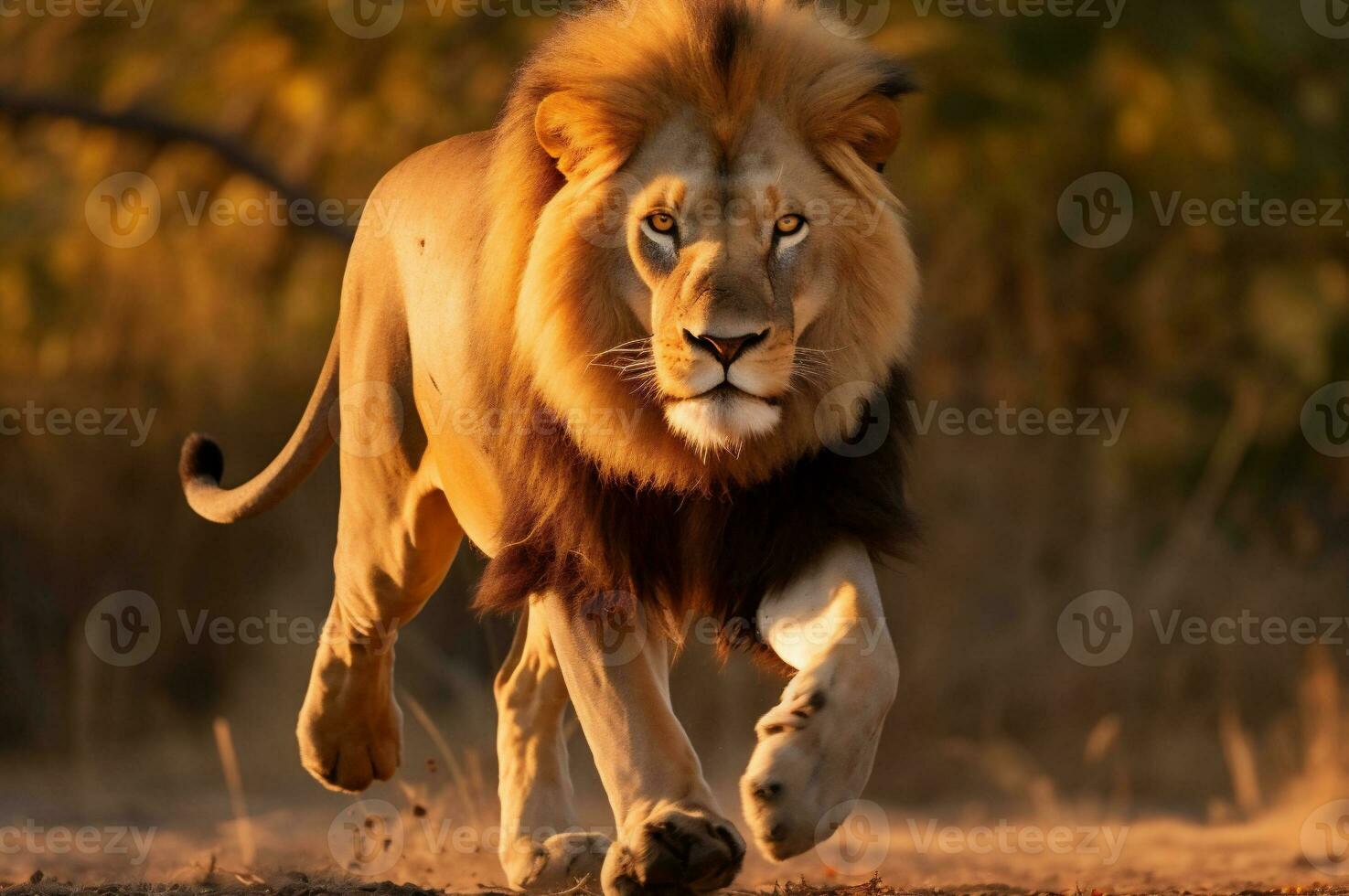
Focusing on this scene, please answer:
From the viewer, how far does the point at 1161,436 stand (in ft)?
33.8

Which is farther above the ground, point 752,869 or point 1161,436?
point 1161,436

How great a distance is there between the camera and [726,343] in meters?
3.43

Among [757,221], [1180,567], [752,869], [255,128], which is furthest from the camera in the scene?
[255,128]

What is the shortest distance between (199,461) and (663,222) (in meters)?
2.59

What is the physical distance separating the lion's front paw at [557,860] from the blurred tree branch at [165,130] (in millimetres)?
5859

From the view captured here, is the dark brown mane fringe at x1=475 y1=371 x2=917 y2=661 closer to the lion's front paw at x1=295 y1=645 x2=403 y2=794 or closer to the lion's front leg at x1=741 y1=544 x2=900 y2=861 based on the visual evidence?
the lion's front leg at x1=741 y1=544 x2=900 y2=861

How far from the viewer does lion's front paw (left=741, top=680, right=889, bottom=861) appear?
10.3 feet

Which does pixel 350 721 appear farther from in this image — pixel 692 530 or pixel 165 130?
pixel 165 130

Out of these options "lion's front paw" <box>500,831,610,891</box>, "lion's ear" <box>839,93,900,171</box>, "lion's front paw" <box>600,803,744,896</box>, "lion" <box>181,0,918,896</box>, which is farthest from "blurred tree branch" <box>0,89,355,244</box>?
"lion's front paw" <box>600,803,744,896</box>

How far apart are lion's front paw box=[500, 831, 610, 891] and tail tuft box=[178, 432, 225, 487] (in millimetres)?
1540

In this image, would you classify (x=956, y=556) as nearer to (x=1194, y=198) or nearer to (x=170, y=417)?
(x=1194, y=198)

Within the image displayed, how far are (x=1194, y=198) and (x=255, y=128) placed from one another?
198 inches

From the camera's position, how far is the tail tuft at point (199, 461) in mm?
5750

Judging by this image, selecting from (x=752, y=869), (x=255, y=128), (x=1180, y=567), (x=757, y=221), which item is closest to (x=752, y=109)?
(x=757, y=221)
